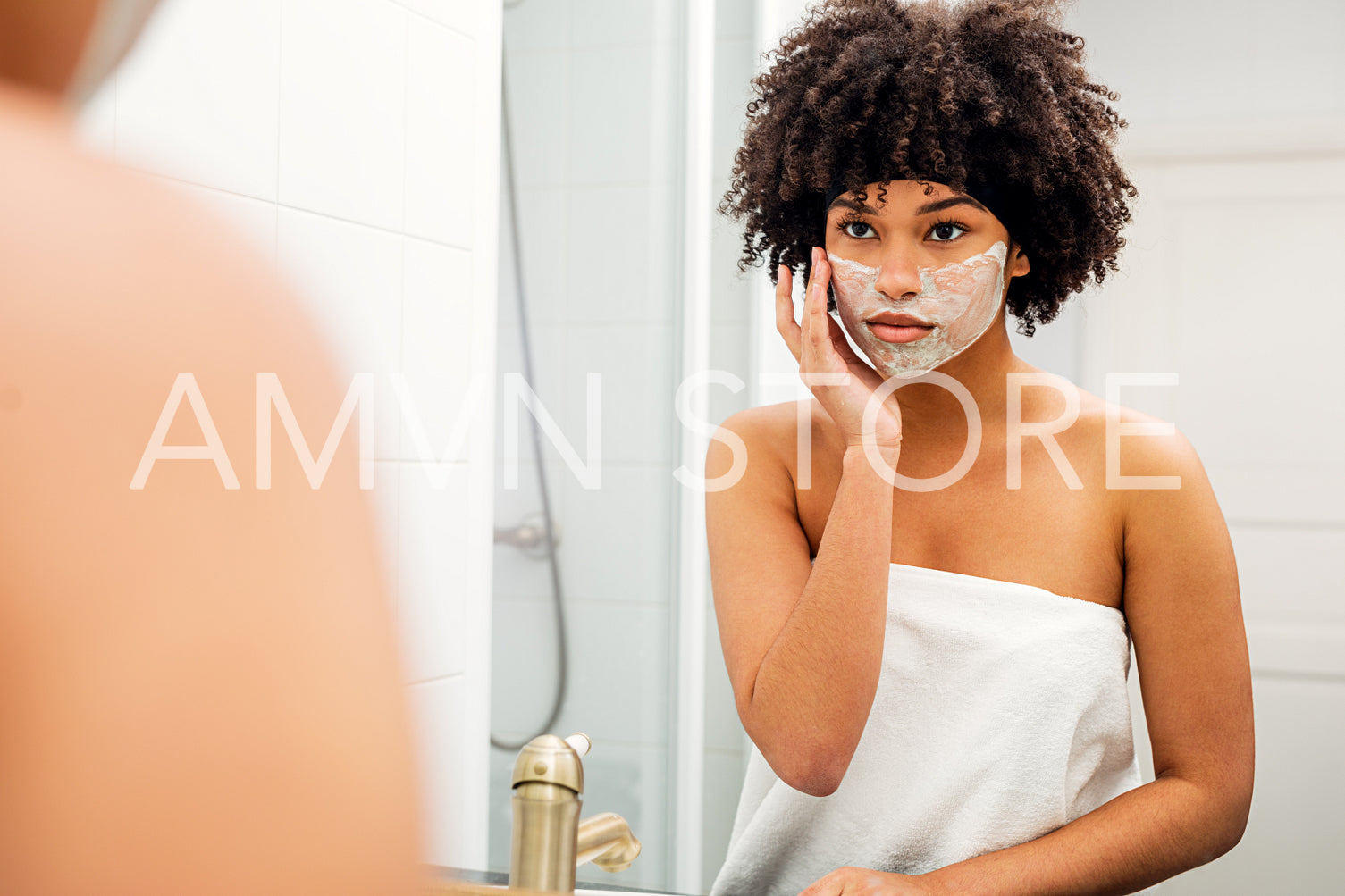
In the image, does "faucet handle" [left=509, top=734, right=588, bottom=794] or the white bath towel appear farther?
the white bath towel

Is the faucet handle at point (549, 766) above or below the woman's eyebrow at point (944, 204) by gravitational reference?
below

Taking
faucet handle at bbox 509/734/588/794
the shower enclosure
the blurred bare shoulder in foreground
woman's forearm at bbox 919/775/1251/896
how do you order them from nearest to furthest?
the blurred bare shoulder in foreground, faucet handle at bbox 509/734/588/794, woman's forearm at bbox 919/775/1251/896, the shower enclosure

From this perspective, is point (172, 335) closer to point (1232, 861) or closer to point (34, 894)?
point (34, 894)

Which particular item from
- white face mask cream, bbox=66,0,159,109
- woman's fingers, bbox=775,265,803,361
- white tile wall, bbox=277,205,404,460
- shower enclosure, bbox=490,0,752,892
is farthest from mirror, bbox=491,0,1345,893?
white face mask cream, bbox=66,0,159,109

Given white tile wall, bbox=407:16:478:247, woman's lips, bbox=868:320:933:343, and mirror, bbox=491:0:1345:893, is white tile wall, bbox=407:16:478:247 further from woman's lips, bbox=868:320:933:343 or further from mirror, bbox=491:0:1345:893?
woman's lips, bbox=868:320:933:343

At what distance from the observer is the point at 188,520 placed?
0.33 ft

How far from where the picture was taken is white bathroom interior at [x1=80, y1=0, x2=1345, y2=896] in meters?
0.74

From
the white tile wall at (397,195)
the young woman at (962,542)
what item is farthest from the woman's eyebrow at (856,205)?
the white tile wall at (397,195)

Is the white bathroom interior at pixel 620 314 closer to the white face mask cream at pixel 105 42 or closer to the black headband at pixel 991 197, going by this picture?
the white face mask cream at pixel 105 42

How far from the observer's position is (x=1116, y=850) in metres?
0.65

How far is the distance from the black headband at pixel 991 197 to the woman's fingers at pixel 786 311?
89 mm

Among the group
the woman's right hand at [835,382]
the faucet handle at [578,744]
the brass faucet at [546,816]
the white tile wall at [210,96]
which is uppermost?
the white tile wall at [210,96]

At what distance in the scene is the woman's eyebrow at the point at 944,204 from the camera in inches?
28.0

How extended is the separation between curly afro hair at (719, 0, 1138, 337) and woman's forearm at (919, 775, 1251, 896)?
416 millimetres
